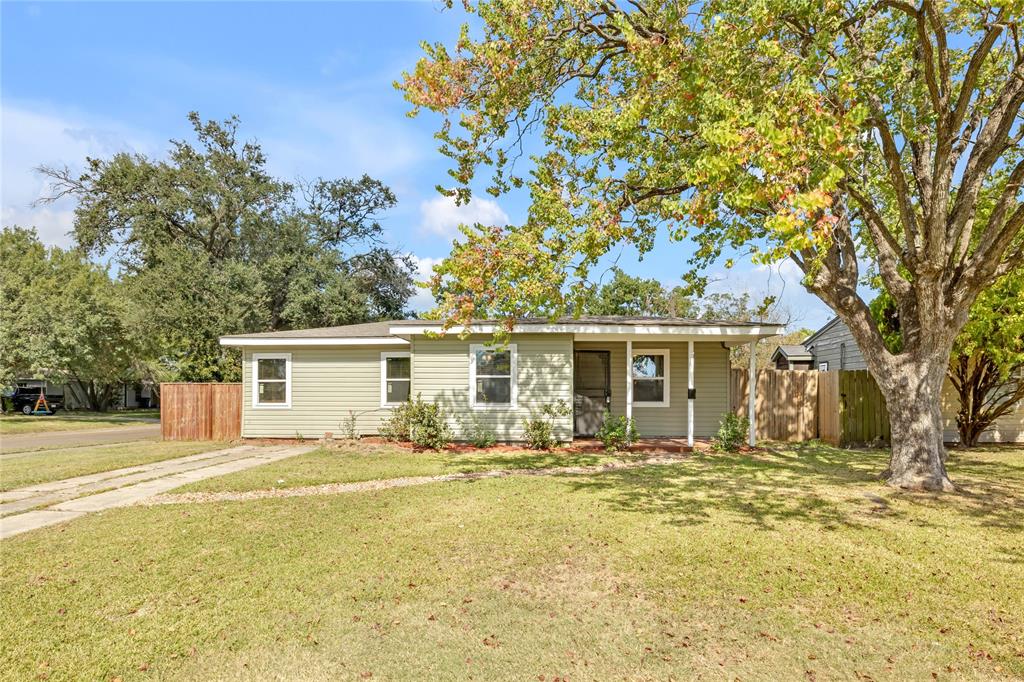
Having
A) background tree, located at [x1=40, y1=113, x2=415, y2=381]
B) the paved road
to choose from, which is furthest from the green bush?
background tree, located at [x1=40, y1=113, x2=415, y2=381]

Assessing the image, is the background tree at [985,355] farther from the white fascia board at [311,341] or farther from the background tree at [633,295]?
the background tree at [633,295]

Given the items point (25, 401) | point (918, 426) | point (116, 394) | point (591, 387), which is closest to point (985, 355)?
point (918, 426)

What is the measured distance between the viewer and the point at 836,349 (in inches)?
891

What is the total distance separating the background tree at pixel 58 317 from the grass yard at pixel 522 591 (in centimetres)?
1946

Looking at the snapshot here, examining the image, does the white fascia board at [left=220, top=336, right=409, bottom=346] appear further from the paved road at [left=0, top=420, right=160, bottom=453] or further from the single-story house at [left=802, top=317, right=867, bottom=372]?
the single-story house at [left=802, top=317, right=867, bottom=372]

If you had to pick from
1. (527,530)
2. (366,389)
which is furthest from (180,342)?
(527,530)

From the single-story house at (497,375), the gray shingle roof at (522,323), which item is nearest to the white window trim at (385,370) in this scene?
the single-story house at (497,375)

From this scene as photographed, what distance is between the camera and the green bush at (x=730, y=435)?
1255 cm

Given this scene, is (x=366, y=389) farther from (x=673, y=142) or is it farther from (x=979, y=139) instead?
(x=979, y=139)

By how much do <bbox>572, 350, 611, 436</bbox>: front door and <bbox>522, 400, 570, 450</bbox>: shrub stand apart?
1340mm

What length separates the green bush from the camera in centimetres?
1255

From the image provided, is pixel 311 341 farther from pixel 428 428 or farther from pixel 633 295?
pixel 633 295

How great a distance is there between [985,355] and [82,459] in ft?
65.0

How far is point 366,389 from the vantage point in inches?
582
